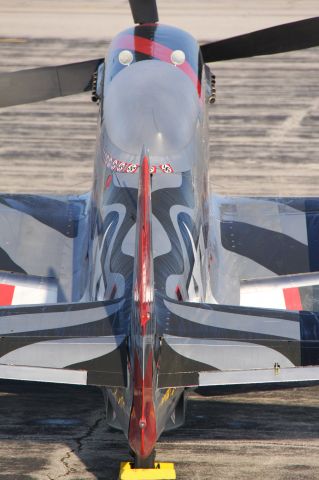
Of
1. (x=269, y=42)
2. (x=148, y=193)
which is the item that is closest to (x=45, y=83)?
(x=269, y=42)

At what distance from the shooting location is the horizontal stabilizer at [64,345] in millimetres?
11703

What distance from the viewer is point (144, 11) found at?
19578 mm

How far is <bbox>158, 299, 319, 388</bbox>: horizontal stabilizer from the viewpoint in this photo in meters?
11.8

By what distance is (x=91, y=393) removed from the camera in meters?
16.1

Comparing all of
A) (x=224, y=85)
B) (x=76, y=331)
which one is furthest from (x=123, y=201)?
(x=224, y=85)

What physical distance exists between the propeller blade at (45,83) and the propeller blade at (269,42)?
75.2 inches

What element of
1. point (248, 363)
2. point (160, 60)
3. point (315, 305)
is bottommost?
point (248, 363)

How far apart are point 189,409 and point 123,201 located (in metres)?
2.77

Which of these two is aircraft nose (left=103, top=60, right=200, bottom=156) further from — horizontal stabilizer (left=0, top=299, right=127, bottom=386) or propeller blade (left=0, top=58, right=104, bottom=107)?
horizontal stabilizer (left=0, top=299, right=127, bottom=386)

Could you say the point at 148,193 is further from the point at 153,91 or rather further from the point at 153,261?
the point at 153,91

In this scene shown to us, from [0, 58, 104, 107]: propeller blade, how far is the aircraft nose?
1812mm

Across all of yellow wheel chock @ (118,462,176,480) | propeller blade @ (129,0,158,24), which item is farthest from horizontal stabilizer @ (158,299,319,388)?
propeller blade @ (129,0,158,24)

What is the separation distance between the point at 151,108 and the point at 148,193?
4585 millimetres

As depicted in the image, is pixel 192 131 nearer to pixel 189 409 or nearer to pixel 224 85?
pixel 189 409
